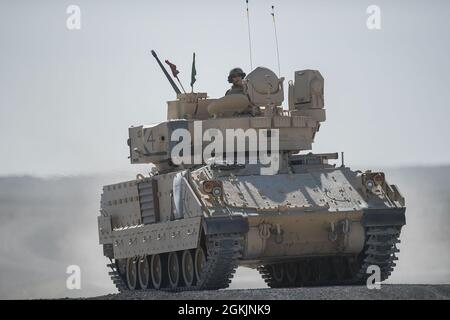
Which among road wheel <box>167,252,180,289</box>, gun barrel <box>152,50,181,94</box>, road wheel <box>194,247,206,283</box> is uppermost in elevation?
gun barrel <box>152,50,181,94</box>

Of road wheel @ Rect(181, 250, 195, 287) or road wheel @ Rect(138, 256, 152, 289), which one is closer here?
road wheel @ Rect(181, 250, 195, 287)

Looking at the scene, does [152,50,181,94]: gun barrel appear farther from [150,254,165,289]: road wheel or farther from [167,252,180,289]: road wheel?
[167,252,180,289]: road wheel

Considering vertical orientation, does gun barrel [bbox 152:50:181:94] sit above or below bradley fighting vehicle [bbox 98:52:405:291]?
above

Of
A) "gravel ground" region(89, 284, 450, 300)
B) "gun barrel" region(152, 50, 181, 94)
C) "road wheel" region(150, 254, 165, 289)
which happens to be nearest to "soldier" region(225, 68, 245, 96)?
"gun barrel" region(152, 50, 181, 94)

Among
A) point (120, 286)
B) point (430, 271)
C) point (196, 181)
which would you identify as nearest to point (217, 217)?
point (196, 181)

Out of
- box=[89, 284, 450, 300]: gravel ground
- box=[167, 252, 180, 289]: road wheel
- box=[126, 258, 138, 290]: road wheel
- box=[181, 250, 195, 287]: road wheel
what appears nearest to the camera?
box=[89, 284, 450, 300]: gravel ground

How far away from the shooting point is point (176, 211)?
4441 cm

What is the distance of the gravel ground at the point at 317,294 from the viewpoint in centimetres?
3731

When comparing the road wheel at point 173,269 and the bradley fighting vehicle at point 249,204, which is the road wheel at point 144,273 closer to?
the bradley fighting vehicle at point 249,204

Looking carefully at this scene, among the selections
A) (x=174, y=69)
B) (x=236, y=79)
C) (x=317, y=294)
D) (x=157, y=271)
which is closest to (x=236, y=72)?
(x=236, y=79)

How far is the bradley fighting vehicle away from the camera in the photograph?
43000mm

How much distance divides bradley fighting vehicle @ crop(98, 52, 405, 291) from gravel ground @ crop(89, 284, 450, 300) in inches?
124

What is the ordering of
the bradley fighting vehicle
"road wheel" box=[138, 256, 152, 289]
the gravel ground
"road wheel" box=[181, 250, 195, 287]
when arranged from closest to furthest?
the gravel ground < the bradley fighting vehicle < "road wheel" box=[181, 250, 195, 287] < "road wheel" box=[138, 256, 152, 289]
